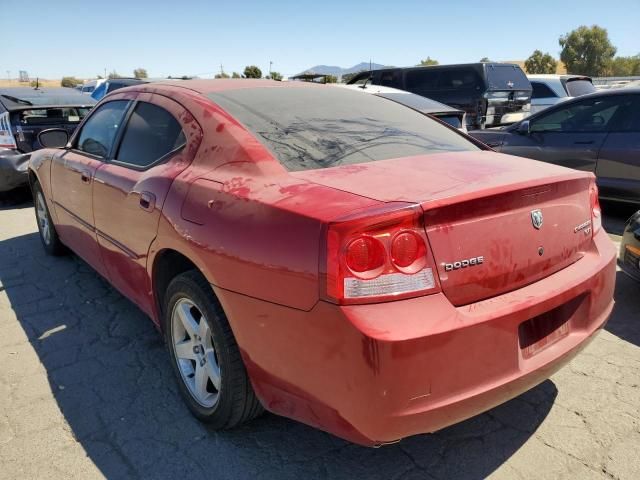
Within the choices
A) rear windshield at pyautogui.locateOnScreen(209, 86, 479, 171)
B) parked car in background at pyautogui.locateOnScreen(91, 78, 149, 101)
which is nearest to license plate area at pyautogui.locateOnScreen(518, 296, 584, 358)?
rear windshield at pyautogui.locateOnScreen(209, 86, 479, 171)

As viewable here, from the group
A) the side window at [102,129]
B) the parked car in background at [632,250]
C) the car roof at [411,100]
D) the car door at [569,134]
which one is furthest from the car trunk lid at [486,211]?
the car roof at [411,100]

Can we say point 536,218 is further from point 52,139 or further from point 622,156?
point 622,156

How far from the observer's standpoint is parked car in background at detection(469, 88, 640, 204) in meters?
5.77

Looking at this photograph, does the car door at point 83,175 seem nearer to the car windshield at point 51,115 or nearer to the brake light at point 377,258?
the brake light at point 377,258

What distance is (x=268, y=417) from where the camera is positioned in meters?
2.63

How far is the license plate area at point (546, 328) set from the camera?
2.00 m

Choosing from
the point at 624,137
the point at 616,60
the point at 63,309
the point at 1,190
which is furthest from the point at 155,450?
the point at 616,60

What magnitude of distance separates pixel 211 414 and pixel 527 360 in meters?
1.43

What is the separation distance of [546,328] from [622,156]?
461 centimetres

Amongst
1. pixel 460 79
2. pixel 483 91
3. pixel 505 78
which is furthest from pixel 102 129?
pixel 505 78

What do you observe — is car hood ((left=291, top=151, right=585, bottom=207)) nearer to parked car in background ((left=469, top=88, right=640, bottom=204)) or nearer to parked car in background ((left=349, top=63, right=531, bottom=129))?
parked car in background ((left=469, top=88, right=640, bottom=204))

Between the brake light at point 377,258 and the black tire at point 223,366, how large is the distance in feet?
2.26

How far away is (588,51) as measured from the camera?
210 ft

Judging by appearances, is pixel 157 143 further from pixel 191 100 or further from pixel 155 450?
pixel 155 450
